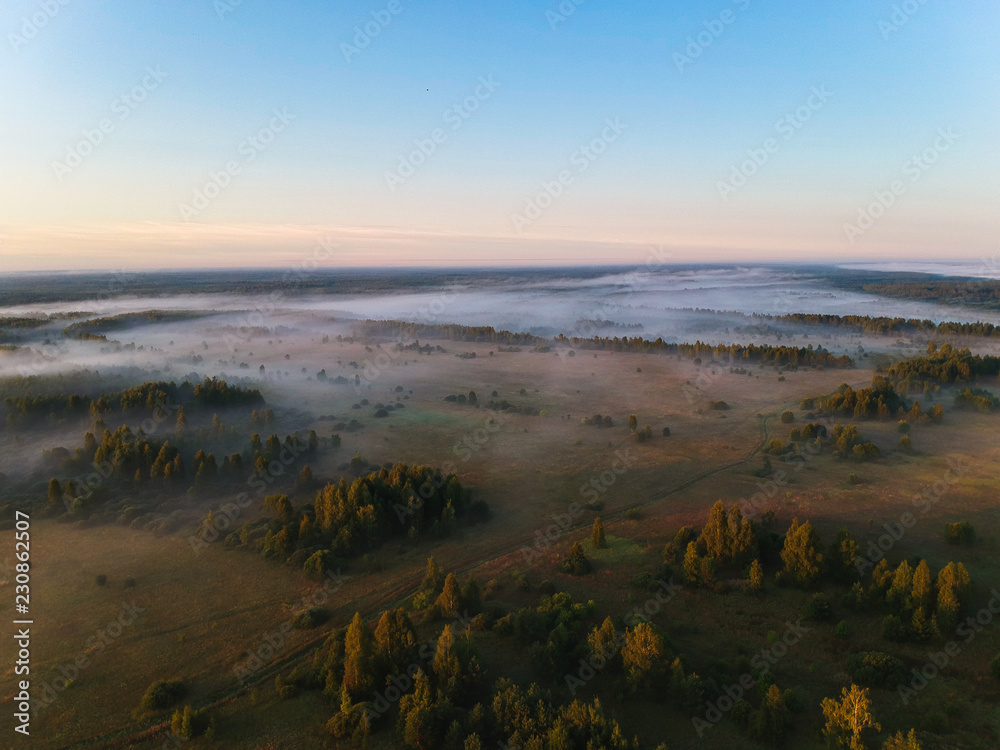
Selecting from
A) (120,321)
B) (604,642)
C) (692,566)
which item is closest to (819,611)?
(692,566)

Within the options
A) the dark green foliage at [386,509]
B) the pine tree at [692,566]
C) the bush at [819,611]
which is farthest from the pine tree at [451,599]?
the bush at [819,611]

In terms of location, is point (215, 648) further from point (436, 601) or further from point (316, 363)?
point (316, 363)

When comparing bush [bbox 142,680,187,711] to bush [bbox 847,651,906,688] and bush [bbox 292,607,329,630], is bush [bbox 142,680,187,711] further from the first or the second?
bush [bbox 847,651,906,688]

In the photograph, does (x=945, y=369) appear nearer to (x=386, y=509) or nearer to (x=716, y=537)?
(x=716, y=537)

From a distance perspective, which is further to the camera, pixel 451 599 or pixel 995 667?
pixel 451 599

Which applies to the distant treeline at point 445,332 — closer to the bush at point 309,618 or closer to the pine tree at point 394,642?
the bush at point 309,618

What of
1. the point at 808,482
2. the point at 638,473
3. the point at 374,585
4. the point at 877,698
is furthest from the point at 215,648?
the point at 808,482
